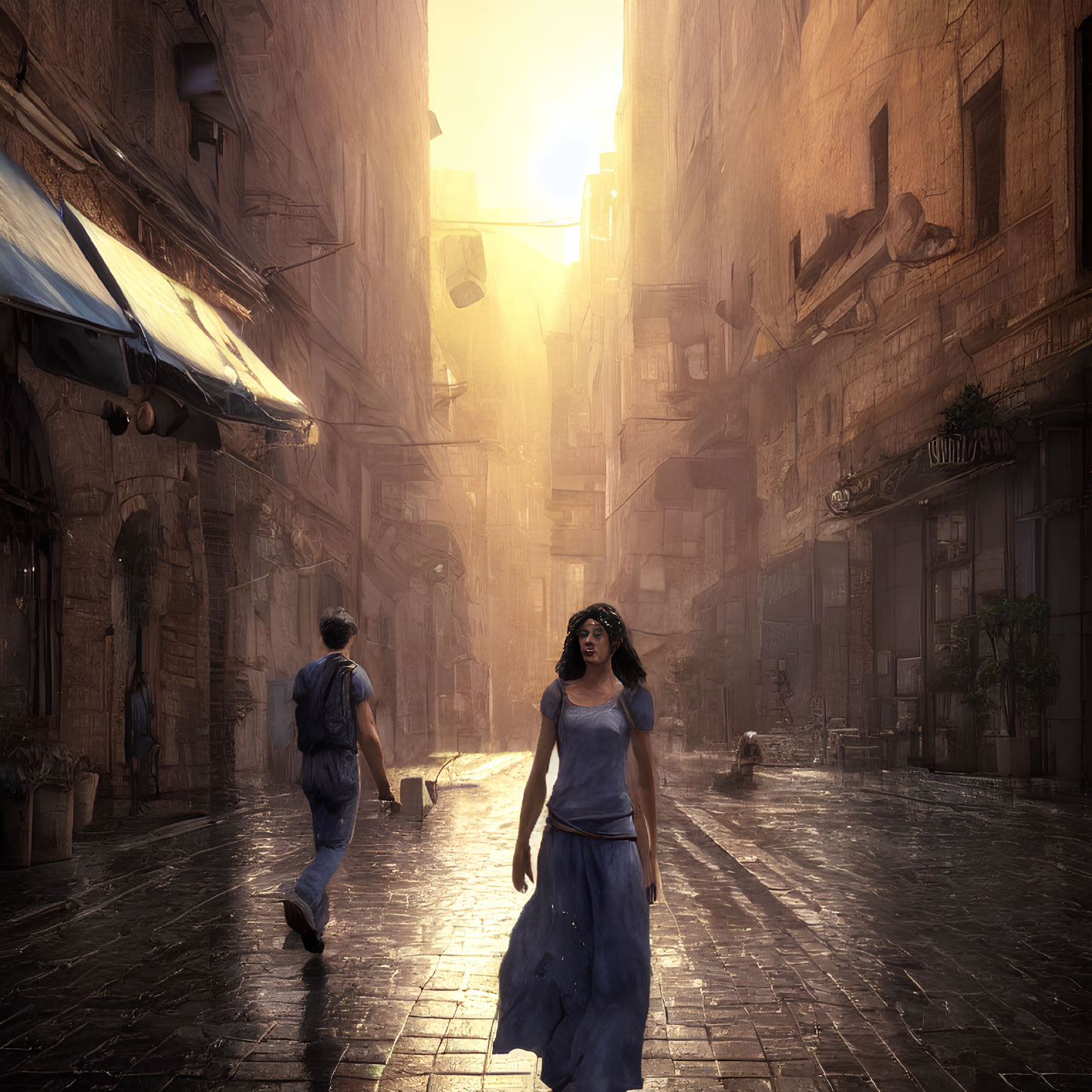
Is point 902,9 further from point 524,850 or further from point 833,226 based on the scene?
point 524,850

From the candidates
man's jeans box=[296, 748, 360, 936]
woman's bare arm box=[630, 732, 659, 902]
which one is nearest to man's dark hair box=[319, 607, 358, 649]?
man's jeans box=[296, 748, 360, 936]

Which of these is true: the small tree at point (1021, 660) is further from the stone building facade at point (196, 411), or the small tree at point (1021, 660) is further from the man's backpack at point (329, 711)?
the man's backpack at point (329, 711)

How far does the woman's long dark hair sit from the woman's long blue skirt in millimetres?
571

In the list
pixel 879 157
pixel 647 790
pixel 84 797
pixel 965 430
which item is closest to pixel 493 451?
pixel 879 157

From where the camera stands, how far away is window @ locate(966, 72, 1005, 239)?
15.2 metres

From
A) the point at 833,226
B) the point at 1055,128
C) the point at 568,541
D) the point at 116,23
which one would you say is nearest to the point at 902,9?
the point at 833,226

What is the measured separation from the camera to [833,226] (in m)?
Result: 20.3

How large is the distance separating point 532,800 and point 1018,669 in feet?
33.6

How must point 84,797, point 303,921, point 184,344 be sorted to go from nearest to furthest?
point 303,921 → point 84,797 → point 184,344

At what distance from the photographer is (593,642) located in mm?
4062

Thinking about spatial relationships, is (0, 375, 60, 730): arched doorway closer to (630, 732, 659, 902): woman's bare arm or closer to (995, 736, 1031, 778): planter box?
(630, 732, 659, 902): woman's bare arm

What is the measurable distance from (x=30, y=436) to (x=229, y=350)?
3.08 metres

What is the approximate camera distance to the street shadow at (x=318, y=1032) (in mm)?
3939

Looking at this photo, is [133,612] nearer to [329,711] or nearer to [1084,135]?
[329,711]
